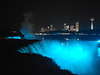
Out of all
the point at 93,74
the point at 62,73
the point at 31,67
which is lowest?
the point at 93,74

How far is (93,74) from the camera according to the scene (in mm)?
17953

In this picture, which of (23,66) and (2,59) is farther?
(2,59)

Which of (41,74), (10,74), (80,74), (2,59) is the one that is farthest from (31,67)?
(80,74)

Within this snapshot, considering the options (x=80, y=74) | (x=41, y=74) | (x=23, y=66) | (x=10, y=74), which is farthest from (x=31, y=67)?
(x=80, y=74)

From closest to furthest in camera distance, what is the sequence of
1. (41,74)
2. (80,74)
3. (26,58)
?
1. (41,74)
2. (26,58)
3. (80,74)

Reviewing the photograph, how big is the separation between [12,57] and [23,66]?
185cm

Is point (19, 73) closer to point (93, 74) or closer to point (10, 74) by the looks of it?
point (10, 74)

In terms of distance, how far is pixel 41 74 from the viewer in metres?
7.93

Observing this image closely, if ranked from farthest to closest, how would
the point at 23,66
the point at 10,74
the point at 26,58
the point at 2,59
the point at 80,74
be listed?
the point at 80,74 → the point at 26,58 → the point at 2,59 → the point at 23,66 → the point at 10,74

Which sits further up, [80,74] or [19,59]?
[19,59]

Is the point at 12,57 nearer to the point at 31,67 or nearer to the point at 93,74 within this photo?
the point at 31,67

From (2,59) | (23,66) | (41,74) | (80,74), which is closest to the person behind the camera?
(41,74)

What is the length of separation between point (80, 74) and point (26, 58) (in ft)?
34.8

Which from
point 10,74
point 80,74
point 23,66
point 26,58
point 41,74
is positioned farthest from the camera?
point 80,74
